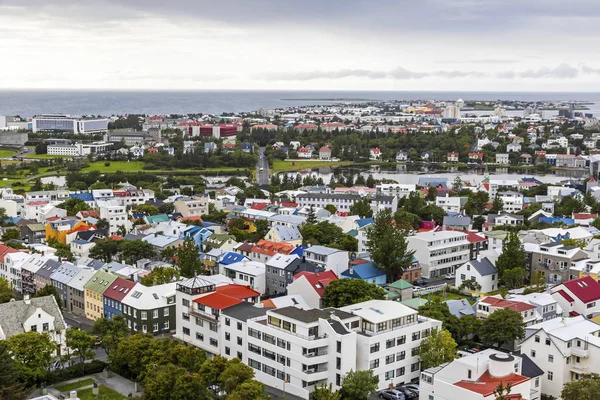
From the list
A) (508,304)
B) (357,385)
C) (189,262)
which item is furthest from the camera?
(189,262)

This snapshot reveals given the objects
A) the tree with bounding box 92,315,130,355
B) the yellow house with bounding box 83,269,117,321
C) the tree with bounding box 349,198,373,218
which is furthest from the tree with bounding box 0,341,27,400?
the tree with bounding box 349,198,373,218

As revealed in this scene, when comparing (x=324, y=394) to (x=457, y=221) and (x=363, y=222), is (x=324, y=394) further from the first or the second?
(x=457, y=221)

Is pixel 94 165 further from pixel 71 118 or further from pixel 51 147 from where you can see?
pixel 71 118

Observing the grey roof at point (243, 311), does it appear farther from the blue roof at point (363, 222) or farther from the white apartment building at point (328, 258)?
the blue roof at point (363, 222)

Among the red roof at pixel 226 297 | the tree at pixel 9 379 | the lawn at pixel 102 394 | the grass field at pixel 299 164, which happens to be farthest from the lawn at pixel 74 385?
the grass field at pixel 299 164

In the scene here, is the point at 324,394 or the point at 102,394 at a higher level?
the point at 324,394

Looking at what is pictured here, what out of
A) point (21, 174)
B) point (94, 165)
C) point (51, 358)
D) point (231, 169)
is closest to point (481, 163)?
point (231, 169)

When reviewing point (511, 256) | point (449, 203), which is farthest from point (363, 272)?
point (449, 203)

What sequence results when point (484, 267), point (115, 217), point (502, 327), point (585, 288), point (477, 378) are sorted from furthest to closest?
point (115, 217), point (484, 267), point (585, 288), point (502, 327), point (477, 378)
